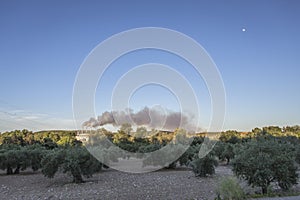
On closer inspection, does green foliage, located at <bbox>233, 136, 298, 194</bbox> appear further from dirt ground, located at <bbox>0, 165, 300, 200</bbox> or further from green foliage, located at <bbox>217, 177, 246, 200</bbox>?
green foliage, located at <bbox>217, 177, 246, 200</bbox>

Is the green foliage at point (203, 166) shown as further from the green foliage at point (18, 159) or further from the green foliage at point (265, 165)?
the green foliage at point (18, 159)

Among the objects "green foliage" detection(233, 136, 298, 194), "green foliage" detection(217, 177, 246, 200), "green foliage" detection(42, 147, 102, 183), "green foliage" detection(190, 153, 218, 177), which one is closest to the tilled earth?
"green foliage" detection(42, 147, 102, 183)

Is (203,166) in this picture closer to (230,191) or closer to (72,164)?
(72,164)

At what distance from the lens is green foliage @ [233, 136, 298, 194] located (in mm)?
13875

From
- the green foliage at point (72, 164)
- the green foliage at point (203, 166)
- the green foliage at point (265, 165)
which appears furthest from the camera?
the green foliage at point (203, 166)

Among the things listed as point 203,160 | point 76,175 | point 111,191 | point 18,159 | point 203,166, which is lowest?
point 111,191

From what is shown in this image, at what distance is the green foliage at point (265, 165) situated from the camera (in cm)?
1388

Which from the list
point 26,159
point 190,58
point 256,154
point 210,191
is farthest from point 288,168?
point 26,159

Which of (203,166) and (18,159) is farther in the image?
(18,159)

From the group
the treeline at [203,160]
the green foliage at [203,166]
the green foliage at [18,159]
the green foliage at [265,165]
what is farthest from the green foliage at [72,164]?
the green foliage at [265,165]

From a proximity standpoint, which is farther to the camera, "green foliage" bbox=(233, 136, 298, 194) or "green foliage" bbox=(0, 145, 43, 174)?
"green foliage" bbox=(0, 145, 43, 174)

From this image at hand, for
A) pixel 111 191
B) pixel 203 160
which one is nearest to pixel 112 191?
pixel 111 191

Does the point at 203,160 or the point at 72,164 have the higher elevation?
the point at 203,160

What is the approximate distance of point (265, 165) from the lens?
1399cm
